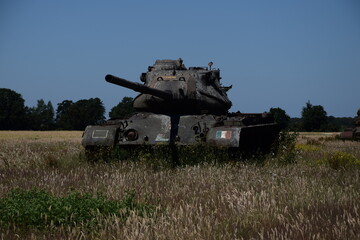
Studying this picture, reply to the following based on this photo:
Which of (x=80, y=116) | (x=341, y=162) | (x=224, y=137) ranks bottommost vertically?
(x=341, y=162)

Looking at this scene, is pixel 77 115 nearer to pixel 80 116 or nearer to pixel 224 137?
pixel 80 116

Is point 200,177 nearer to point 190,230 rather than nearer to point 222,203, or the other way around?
point 222,203

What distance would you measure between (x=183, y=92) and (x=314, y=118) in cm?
8195

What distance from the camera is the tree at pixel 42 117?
8306 centimetres

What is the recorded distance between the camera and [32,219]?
180 inches

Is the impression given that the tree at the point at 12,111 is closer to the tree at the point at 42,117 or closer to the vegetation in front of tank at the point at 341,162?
the tree at the point at 42,117

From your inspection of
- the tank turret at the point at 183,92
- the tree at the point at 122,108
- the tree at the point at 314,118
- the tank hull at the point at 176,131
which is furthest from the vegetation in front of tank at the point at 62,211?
the tree at the point at 314,118

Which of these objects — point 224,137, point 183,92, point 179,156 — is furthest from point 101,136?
point 224,137

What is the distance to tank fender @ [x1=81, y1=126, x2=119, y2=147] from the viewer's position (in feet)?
36.5

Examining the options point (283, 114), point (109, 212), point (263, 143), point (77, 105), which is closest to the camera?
point (109, 212)

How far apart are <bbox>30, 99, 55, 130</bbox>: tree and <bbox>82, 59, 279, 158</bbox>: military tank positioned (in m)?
73.2

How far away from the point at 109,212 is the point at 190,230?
4.02 feet

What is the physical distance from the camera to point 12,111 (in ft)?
267

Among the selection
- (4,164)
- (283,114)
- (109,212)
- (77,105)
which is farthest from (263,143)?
(77,105)
